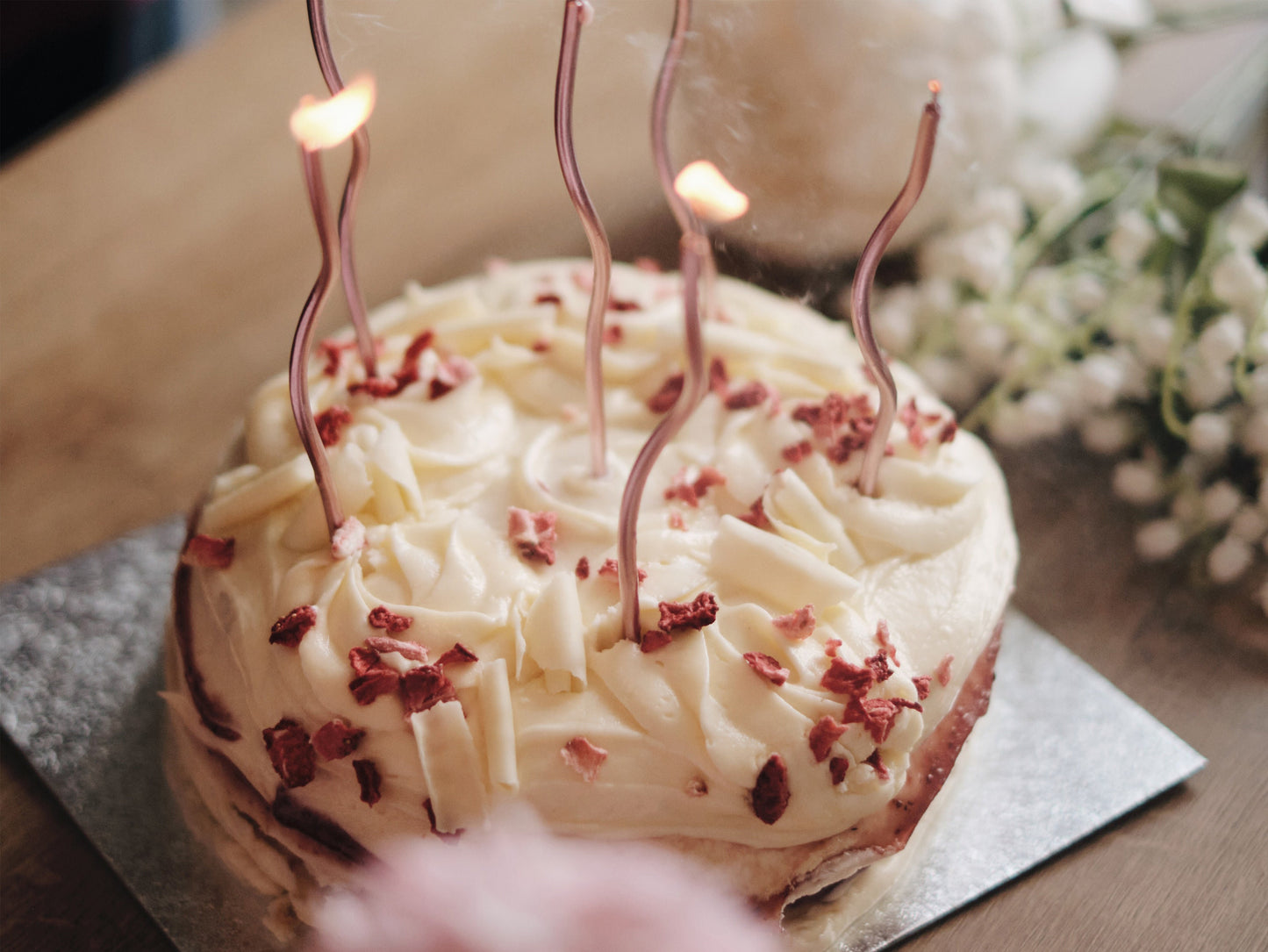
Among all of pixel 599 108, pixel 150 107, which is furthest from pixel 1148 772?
pixel 150 107

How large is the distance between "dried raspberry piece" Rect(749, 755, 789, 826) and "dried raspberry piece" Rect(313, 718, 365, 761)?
0.41 metres

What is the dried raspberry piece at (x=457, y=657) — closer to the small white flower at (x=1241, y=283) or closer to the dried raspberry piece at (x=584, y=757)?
the dried raspberry piece at (x=584, y=757)

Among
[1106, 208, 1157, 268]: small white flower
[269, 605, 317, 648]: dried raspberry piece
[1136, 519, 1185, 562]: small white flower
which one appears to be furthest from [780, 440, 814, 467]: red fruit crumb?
[1106, 208, 1157, 268]: small white flower

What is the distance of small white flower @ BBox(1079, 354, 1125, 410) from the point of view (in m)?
1.84

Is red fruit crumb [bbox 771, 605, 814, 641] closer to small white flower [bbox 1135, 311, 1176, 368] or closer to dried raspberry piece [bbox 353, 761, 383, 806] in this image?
dried raspberry piece [bbox 353, 761, 383, 806]

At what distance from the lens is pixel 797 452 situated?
4.66 feet

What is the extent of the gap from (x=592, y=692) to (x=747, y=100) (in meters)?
0.84

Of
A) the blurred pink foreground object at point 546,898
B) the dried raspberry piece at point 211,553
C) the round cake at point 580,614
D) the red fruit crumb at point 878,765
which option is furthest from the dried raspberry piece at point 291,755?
the red fruit crumb at point 878,765

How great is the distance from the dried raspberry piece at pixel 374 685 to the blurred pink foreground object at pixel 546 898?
161mm

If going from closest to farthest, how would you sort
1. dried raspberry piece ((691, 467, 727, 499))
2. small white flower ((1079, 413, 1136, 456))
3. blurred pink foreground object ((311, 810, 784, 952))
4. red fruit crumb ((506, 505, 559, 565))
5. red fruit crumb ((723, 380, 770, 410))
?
1. blurred pink foreground object ((311, 810, 784, 952))
2. red fruit crumb ((506, 505, 559, 565))
3. dried raspberry piece ((691, 467, 727, 499))
4. red fruit crumb ((723, 380, 770, 410))
5. small white flower ((1079, 413, 1136, 456))

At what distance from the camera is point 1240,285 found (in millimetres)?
1704

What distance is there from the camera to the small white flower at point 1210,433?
1.73 m

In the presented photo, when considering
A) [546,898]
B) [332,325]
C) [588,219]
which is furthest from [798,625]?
[332,325]

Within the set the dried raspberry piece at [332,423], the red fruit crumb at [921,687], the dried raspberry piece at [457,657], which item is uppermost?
the dried raspberry piece at [332,423]
